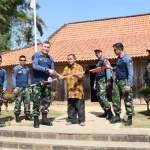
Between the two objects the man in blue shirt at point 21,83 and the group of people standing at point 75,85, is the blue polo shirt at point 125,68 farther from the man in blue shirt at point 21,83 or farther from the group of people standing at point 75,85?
the man in blue shirt at point 21,83

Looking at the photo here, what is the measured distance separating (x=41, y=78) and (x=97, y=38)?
939cm

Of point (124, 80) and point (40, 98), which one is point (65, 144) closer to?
point (40, 98)

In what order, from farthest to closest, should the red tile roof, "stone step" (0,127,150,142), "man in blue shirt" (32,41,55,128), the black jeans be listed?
the red tile roof < the black jeans < "man in blue shirt" (32,41,55,128) < "stone step" (0,127,150,142)

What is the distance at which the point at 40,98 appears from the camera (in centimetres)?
554

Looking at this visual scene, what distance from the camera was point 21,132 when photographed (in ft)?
17.0

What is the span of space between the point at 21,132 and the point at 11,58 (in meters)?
9.33

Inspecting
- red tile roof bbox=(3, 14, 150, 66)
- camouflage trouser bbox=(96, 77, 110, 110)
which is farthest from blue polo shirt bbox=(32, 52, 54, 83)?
red tile roof bbox=(3, 14, 150, 66)

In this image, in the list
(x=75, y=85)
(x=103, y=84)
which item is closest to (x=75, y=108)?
(x=75, y=85)

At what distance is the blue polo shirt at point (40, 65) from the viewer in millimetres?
5401

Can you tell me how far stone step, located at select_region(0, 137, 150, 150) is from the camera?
4309mm

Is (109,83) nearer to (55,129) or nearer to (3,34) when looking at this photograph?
(55,129)

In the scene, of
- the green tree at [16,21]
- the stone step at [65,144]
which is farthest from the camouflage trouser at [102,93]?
the green tree at [16,21]

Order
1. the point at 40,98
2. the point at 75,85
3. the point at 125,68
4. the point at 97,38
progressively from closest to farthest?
the point at 125,68, the point at 40,98, the point at 75,85, the point at 97,38

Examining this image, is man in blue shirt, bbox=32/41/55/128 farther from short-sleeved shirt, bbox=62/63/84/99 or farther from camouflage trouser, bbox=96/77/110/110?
camouflage trouser, bbox=96/77/110/110
